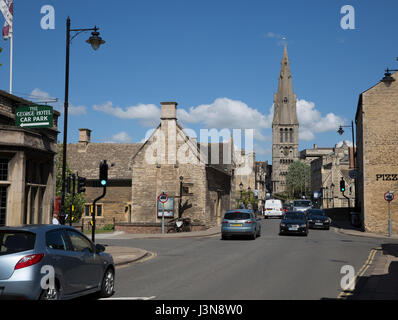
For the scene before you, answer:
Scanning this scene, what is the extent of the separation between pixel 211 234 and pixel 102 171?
14.1m

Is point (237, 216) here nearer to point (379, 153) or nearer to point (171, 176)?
point (171, 176)

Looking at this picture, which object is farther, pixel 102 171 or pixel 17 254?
pixel 102 171

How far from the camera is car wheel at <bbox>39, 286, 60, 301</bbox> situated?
22.9 feet

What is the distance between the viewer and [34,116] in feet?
51.2

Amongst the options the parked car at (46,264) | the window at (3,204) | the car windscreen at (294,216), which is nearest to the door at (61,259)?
the parked car at (46,264)

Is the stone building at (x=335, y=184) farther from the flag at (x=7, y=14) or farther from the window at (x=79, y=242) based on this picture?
the window at (x=79, y=242)

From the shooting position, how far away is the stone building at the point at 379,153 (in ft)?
101

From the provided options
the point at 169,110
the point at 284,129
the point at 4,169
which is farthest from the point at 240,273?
the point at 284,129

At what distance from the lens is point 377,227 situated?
3084cm

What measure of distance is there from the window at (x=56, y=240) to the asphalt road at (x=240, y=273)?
1965 millimetres

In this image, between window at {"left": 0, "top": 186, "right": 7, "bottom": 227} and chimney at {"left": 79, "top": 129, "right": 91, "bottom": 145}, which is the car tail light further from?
chimney at {"left": 79, "top": 129, "right": 91, "bottom": 145}

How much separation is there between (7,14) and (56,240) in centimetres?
1712

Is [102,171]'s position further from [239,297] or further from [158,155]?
[158,155]
